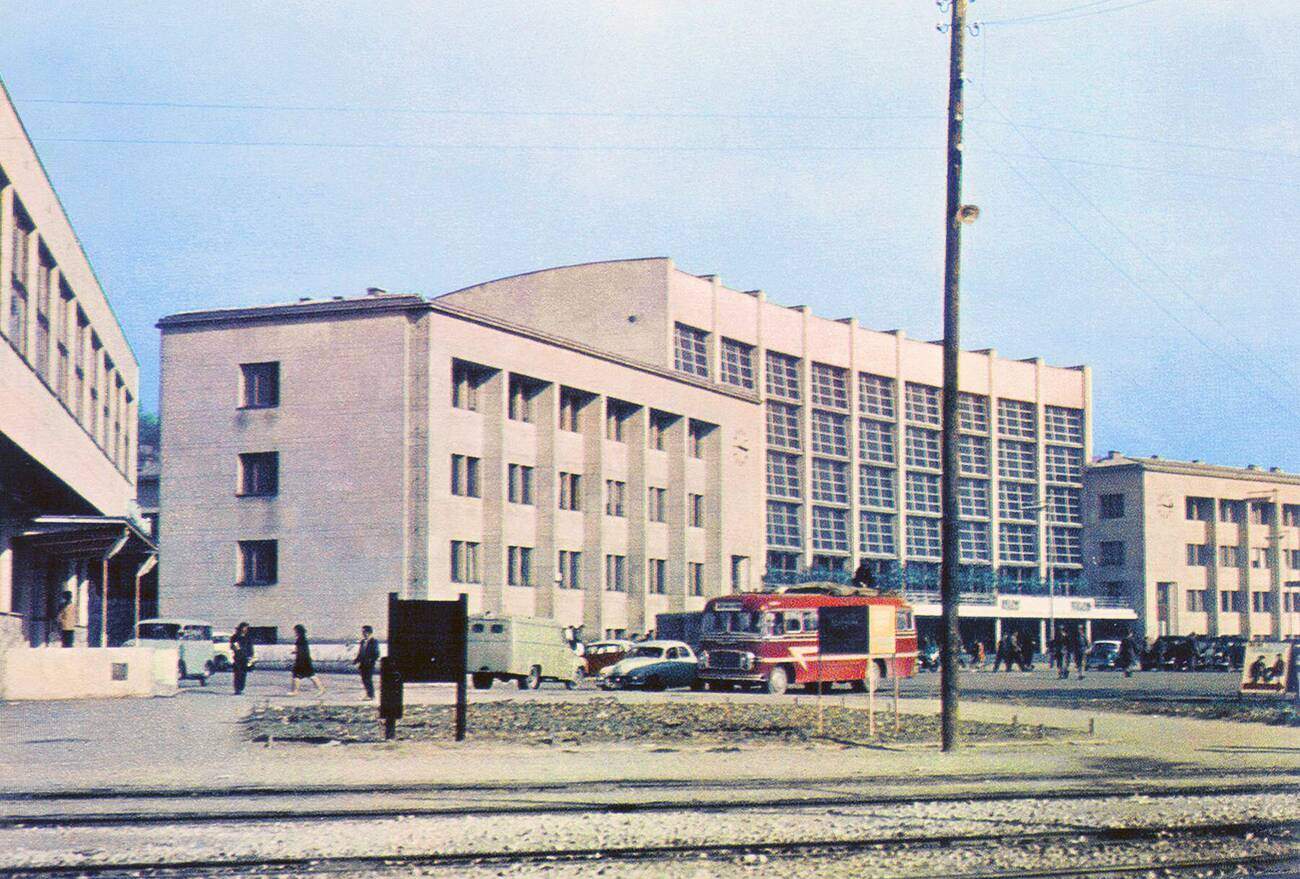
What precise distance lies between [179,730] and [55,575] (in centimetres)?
2236

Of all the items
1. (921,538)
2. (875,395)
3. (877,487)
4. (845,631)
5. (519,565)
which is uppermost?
(875,395)

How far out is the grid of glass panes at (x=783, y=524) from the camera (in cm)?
9194

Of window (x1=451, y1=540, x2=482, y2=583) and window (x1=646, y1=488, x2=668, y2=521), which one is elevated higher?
window (x1=646, y1=488, x2=668, y2=521)

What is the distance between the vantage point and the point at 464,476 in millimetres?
62719

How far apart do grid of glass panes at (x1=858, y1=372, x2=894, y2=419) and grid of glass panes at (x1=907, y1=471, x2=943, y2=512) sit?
4998mm

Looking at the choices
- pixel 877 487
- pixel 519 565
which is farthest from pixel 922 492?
pixel 519 565

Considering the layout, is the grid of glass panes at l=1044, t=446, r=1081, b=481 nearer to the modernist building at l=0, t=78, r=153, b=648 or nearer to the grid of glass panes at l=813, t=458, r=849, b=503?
the grid of glass panes at l=813, t=458, r=849, b=503

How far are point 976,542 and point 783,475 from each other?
800 inches

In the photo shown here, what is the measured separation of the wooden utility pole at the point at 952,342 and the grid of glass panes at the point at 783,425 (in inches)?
2708

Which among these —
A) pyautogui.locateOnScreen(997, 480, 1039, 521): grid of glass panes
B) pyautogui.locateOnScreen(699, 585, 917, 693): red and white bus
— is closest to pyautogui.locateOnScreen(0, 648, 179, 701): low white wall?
pyautogui.locateOnScreen(699, 585, 917, 693): red and white bus

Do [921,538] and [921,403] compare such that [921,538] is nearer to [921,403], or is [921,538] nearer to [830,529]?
[921,403]

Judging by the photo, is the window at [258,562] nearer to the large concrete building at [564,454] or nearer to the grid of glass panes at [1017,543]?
the large concrete building at [564,454]

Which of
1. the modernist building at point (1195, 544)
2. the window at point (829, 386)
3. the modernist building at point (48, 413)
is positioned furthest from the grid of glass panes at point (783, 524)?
the modernist building at point (48, 413)

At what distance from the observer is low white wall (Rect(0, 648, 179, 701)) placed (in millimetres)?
31578
